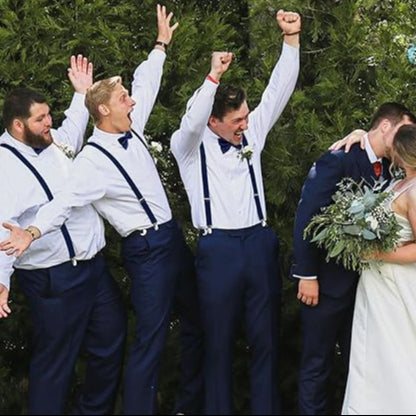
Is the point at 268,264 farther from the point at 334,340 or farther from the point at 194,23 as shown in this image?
the point at 194,23

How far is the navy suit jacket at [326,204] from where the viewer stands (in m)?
6.43

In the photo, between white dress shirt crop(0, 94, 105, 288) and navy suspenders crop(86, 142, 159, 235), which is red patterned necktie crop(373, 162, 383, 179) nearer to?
navy suspenders crop(86, 142, 159, 235)

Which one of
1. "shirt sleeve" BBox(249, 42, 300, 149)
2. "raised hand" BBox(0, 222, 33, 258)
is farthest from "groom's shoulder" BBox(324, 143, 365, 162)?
"raised hand" BBox(0, 222, 33, 258)

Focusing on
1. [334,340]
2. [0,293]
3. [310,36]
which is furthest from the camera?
[310,36]

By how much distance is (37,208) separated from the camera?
630 centimetres

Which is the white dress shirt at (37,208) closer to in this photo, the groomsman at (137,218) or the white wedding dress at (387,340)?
the groomsman at (137,218)

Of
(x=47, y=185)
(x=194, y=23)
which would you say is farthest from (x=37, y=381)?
(x=194, y=23)

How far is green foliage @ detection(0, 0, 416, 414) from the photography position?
7.50 meters

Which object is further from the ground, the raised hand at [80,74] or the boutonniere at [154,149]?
the raised hand at [80,74]

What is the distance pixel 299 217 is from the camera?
256 inches

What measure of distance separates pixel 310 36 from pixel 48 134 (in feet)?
7.87

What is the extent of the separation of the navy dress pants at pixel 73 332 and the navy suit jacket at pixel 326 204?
1173mm

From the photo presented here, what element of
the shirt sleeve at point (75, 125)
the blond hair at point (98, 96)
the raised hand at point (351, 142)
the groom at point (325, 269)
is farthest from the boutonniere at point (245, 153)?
the shirt sleeve at point (75, 125)

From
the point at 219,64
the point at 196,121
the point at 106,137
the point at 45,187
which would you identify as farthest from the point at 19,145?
the point at 219,64
